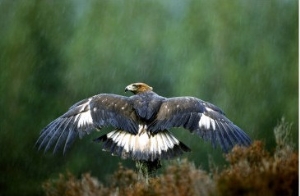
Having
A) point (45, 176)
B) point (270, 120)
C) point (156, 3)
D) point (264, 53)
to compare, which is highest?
point (156, 3)

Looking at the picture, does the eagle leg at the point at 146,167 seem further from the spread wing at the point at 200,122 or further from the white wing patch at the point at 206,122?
the white wing patch at the point at 206,122

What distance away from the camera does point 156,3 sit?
33.0ft

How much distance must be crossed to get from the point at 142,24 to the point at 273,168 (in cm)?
596

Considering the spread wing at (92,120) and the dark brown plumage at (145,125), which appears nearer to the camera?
the dark brown plumage at (145,125)

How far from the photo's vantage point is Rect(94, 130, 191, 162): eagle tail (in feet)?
19.8

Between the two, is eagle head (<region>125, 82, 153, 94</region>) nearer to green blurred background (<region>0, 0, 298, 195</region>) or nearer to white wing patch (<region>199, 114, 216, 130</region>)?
white wing patch (<region>199, 114, 216, 130</region>)

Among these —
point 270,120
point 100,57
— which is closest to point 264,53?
point 270,120

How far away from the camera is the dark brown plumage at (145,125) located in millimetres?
6145

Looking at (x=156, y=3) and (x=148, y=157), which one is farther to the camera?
(x=156, y=3)

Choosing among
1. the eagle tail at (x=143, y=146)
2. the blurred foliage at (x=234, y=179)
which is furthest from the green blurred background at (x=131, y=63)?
the blurred foliage at (x=234, y=179)

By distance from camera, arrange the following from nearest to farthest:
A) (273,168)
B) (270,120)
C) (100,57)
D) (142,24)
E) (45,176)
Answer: (273,168) → (270,120) → (45,176) → (142,24) → (100,57)

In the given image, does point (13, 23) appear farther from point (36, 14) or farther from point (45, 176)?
point (45, 176)

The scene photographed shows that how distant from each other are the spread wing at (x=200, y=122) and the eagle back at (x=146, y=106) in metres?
0.05

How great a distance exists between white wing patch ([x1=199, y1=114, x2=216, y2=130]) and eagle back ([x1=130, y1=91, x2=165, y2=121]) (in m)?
0.36
